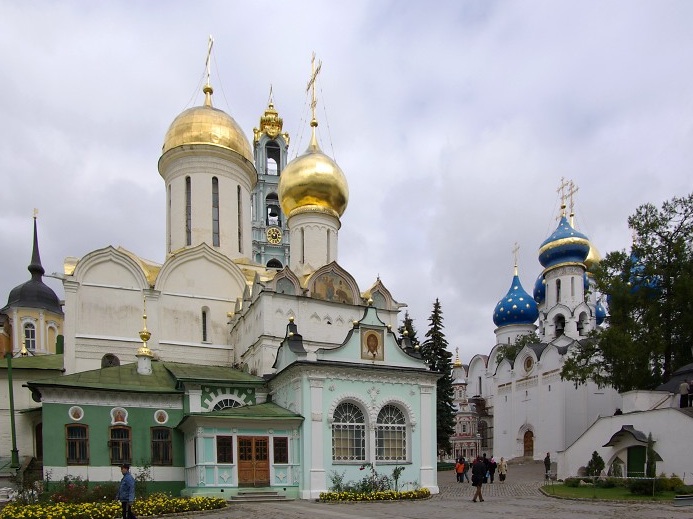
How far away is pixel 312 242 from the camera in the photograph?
1026 inches

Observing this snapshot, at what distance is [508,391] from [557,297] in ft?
22.6

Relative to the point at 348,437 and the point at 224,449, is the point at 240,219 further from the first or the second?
the point at 224,449

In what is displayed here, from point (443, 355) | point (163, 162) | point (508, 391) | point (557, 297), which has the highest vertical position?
point (163, 162)

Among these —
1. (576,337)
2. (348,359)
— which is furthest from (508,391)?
(348,359)

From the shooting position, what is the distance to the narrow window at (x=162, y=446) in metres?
19.9

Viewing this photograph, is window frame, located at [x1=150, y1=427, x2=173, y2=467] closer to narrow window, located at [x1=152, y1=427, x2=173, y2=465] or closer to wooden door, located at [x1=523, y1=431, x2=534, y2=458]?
narrow window, located at [x1=152, y1=427, x2=173, y2=465]

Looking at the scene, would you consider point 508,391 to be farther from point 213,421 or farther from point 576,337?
point 213,421

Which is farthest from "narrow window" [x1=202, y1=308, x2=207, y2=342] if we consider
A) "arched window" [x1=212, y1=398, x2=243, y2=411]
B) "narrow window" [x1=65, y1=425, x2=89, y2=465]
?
"narrow window" [x1=65, y1=425, x2=89, y2=465]

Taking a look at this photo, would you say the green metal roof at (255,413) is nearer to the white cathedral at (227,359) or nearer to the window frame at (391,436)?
the white cathedral at (227,359)

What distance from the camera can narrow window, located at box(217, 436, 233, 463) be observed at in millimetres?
18281

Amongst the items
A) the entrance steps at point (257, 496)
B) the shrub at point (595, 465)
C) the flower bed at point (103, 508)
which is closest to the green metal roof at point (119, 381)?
the entrance steps at point (257, 496)

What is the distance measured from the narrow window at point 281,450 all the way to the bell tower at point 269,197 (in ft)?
110

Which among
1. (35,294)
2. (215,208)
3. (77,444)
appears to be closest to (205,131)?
(215,208)

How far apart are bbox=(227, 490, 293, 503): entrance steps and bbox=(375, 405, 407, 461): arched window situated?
311cm
